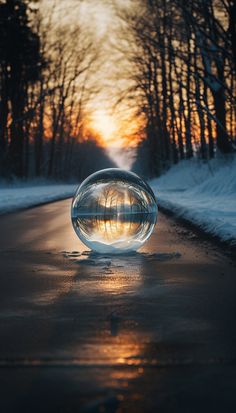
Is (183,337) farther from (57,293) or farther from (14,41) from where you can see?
(14,41)

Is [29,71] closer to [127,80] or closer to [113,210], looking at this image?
[127,80]

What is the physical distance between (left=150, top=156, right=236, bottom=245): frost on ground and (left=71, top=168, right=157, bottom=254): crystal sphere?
5.56 feet

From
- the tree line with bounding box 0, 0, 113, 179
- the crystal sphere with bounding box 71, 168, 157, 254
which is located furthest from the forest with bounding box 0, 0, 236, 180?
the crystal sphere with bounding box 71, 168, 157, 254

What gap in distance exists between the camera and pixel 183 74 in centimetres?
3881

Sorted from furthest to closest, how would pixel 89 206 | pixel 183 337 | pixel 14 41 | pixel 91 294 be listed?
pixel 14 41
pixel 89 206
pixel 91 294
pixel 183 337

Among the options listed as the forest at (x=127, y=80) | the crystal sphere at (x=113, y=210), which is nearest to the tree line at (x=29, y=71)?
the forest at (x=127, y=80)

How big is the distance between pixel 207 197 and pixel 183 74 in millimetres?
21221

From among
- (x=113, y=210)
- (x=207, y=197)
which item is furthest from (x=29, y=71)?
(x=113, y=210)

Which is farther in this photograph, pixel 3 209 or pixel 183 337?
pixel 3 209

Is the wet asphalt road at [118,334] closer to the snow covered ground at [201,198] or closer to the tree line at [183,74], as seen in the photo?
the snow covered ground at [201,198]

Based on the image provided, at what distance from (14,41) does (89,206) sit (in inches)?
1457

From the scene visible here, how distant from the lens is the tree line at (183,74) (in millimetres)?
22047

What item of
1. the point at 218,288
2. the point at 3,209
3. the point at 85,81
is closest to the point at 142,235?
the point at 218,288

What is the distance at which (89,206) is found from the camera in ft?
23.8
